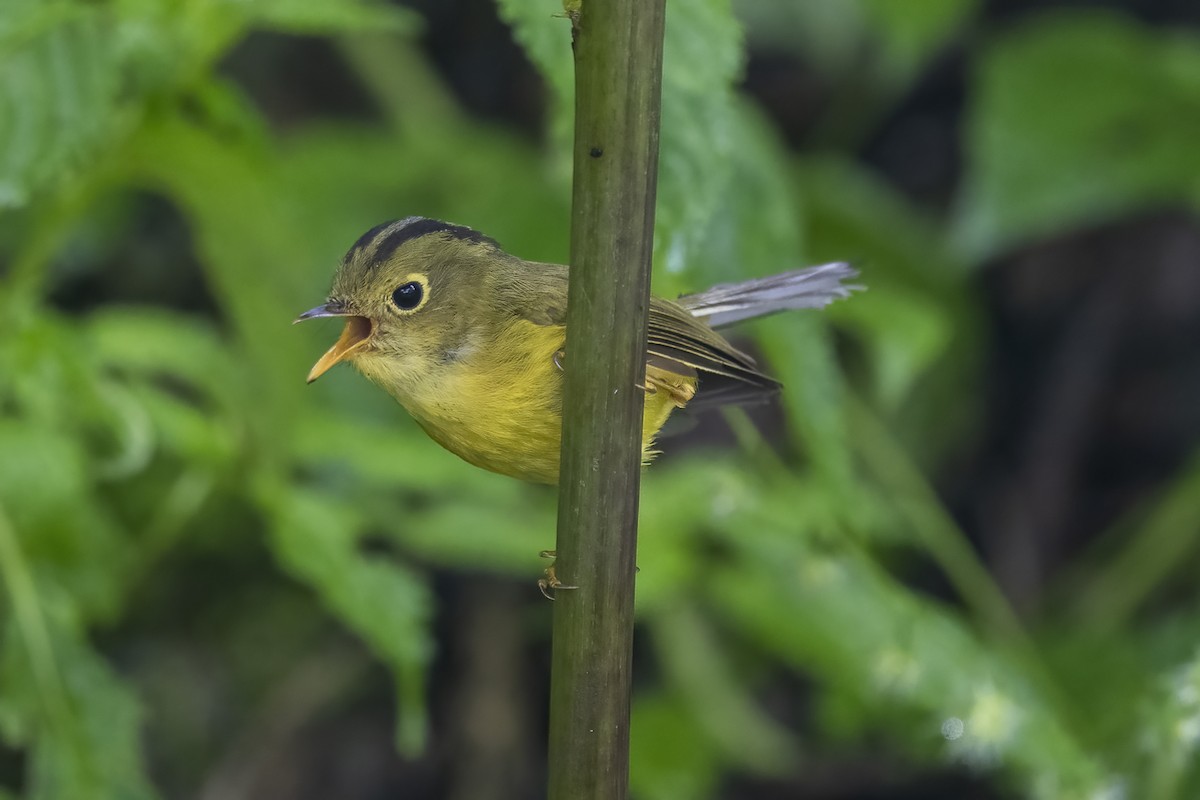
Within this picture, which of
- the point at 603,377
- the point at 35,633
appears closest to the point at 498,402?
the point at 603,377

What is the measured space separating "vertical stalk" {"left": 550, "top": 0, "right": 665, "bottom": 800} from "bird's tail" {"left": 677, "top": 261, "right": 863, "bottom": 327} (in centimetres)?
92

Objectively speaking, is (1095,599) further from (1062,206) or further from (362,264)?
(362,264)

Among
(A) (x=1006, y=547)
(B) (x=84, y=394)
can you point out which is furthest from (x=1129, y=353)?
(B) (x=84, y=394)

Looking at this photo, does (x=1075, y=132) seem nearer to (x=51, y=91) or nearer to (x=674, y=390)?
(x=674, y=390)

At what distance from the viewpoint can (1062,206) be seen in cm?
349

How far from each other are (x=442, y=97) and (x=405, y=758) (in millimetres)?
1877

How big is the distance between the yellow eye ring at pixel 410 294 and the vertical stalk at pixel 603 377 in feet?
1.91

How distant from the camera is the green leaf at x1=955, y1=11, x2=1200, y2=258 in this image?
348 centimetres

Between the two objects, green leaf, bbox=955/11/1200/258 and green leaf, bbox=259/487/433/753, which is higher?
green leaf, bbox=955/11/1200/258

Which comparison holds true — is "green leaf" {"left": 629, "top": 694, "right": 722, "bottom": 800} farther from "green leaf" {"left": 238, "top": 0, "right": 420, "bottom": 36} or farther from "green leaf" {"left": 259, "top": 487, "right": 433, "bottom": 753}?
"green leaf" {"left": 238, "top": 0, "right": 420, "bottom": 36}

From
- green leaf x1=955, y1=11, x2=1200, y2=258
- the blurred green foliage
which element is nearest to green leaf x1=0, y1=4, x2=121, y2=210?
the blurred green foliage

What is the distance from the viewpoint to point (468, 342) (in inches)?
64.0

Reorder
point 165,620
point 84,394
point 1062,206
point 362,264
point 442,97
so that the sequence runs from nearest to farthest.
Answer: point 362,264
point 84,394
point 1062,206
point 165,620
point 442,97

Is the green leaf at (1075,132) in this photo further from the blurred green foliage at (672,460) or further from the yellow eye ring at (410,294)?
the yellow eye ring at (410,294)
